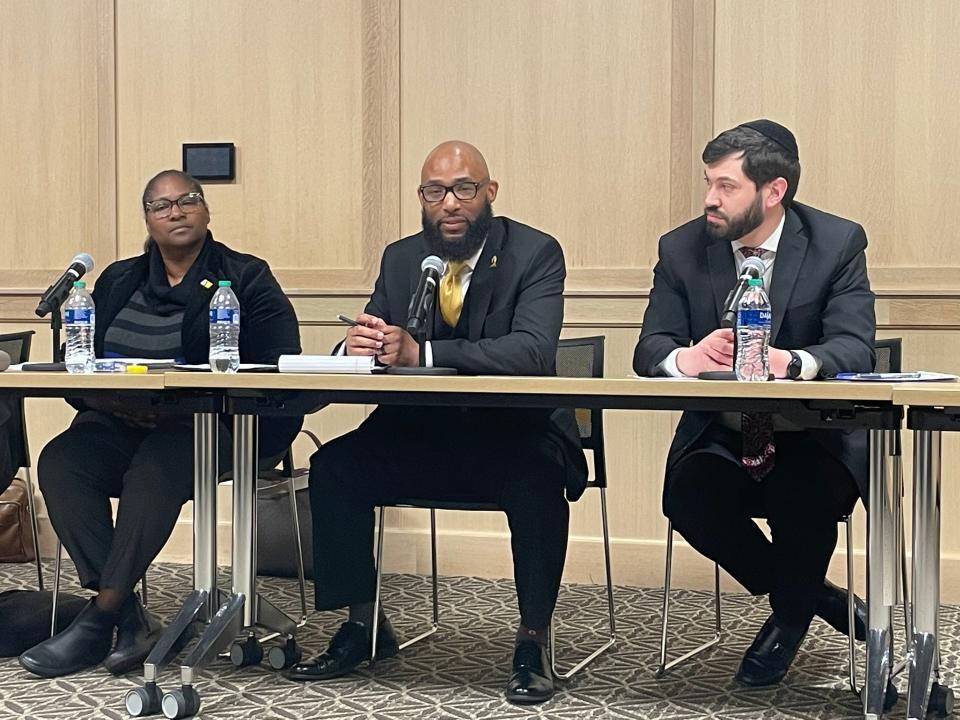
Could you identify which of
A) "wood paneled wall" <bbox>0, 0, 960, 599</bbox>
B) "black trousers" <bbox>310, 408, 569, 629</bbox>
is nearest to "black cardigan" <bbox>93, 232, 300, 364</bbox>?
"black trousers" <bbox>310, 408, 569, 629</bbox>

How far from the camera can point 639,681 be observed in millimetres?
3107

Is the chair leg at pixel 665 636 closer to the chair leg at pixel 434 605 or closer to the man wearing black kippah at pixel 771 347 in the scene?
the man wearing black kippah at pixel 771 347

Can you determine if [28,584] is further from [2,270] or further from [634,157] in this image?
[634,157]

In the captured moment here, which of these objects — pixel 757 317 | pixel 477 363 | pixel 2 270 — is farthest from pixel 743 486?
pixel 2 270

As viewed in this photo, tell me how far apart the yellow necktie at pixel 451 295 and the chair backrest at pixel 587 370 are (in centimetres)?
31

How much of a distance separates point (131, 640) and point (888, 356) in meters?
2.03

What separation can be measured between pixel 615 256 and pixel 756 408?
1.90 m

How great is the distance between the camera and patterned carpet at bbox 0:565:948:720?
2.83 m

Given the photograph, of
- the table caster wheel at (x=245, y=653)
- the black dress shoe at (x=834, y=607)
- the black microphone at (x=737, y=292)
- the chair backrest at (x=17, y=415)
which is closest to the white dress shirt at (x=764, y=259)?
the black microphone at (x=737, y=292)

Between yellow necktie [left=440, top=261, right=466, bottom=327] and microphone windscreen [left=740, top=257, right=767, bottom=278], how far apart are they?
75 cm

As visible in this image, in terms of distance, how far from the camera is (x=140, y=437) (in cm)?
339

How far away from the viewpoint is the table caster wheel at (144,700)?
2732mm

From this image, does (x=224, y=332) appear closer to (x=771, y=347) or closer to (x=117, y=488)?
(x=117, y=488)

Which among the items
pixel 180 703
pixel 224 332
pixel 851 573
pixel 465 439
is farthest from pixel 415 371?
pixel 851 573
